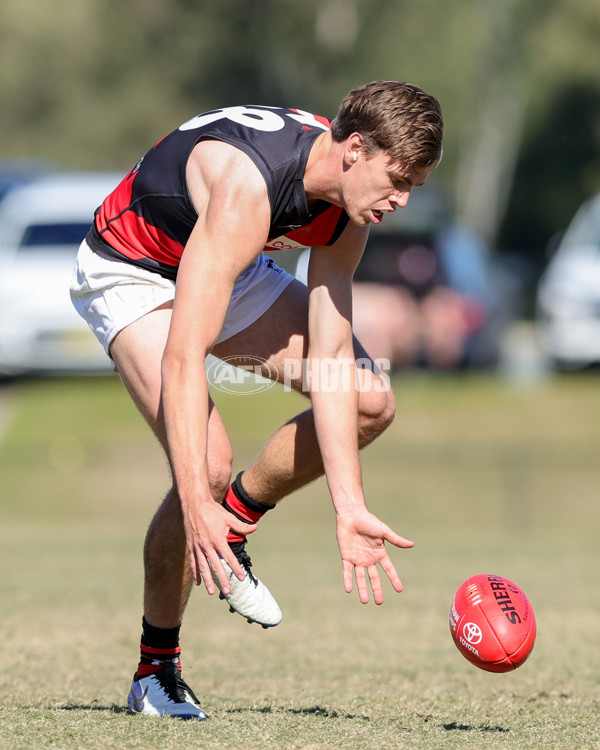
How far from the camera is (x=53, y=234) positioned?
1684 cm

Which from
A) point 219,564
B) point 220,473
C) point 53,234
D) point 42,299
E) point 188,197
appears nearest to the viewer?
point 219,564

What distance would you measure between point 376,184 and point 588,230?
14689 millimetres

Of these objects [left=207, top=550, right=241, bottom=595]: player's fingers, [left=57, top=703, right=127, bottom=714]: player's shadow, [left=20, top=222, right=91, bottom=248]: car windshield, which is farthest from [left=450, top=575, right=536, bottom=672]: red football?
[left=20, top=222, right=91, bottom=248]: car windshield

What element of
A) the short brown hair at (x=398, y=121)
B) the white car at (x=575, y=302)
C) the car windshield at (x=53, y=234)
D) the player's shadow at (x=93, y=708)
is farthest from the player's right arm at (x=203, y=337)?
the white car at (x=575, y=302)

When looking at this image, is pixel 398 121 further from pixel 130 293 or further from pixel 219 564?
pixel 219 564

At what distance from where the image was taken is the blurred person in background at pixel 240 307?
4012 millimetres

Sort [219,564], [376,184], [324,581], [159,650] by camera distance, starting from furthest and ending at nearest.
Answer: [324,581]
[159,650]
[376,184]
[219,564]

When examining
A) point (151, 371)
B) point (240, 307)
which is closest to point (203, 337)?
point (151, 371)

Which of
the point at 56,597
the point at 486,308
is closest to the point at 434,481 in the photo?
the point at 486,308

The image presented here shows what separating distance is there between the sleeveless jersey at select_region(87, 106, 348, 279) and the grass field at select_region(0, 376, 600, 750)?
173 cm

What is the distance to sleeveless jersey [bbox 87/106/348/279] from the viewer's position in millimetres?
4230

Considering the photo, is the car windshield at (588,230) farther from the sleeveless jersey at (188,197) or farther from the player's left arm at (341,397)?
the sleeveless jersey at (188,197)

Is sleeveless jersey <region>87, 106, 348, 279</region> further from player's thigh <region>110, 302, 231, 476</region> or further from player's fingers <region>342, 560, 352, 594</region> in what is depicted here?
player's fingers <region>342, 560, 352, 594</region>

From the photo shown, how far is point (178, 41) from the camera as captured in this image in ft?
119
